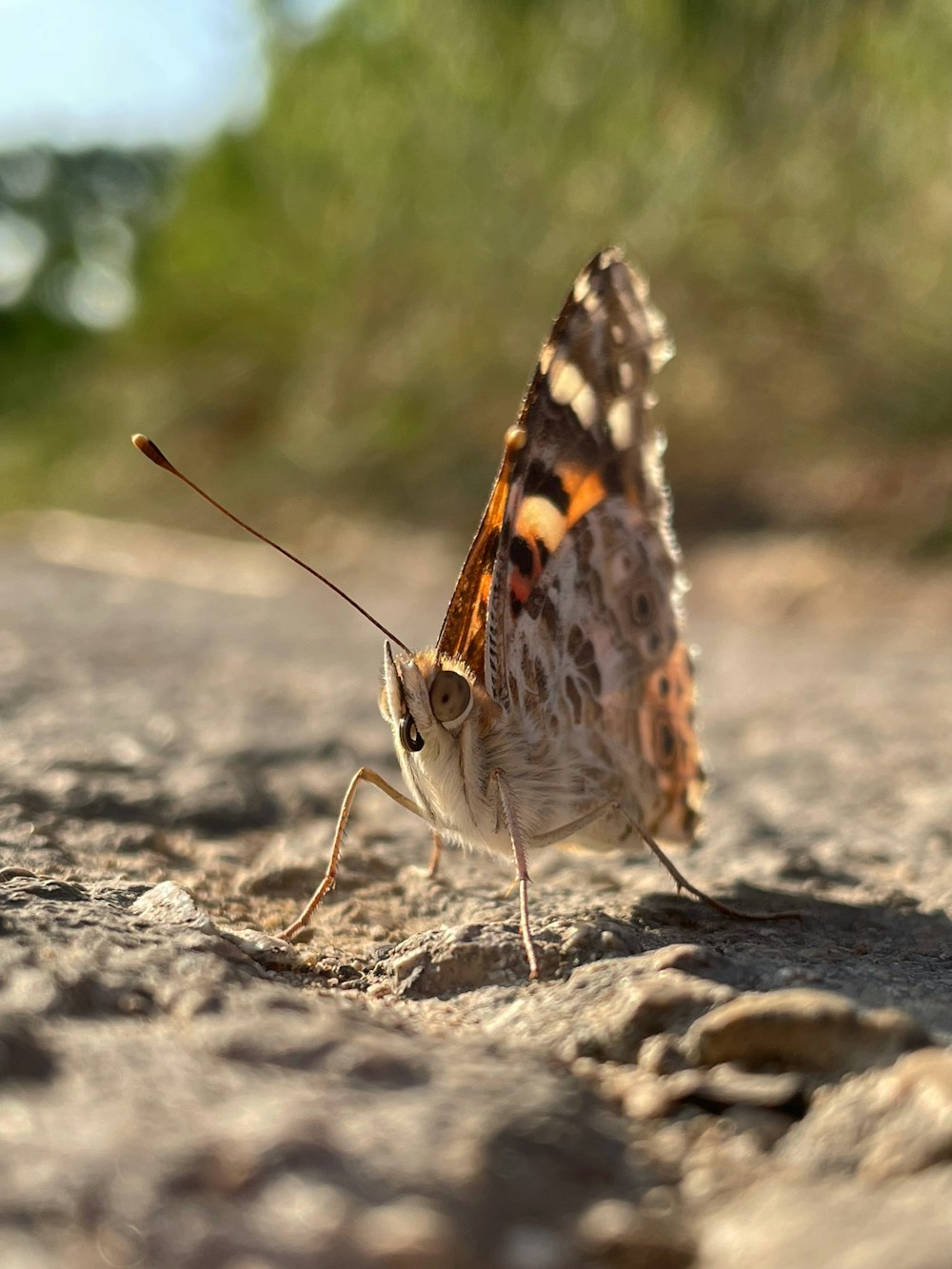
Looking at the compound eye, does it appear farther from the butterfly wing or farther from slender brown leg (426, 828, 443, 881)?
slender brown leg (426, 828, 443, 881)

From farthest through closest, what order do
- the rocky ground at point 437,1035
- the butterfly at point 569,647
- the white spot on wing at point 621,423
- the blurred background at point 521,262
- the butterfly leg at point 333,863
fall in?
the blurred background at point 521,262 < the white spot on wing at point 621,423 < the butterfly at point 569,647 < the butterfly leg at point 333,863 < the rocky ground at point 437,1035

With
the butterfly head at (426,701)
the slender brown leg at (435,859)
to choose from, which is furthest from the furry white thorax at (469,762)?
the slender brown leg at (435,859)

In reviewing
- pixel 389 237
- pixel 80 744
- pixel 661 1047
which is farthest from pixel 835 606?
pixel 661 1047

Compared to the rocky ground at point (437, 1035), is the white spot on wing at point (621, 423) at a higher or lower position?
higher

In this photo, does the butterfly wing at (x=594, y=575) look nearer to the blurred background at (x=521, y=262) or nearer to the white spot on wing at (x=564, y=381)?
the white spot on wing at (x=564, y=381)

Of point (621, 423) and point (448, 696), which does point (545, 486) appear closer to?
point (621, 423)

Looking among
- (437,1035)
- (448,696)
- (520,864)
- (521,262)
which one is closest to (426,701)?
(448,696)

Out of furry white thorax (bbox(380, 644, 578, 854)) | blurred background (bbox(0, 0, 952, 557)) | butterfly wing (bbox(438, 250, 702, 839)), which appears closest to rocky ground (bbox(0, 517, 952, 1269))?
furry white thorax (bbox(380, 644, 578, 854))

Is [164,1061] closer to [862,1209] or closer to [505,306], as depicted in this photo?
[862,1209]
